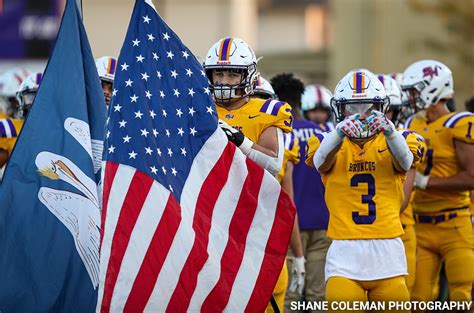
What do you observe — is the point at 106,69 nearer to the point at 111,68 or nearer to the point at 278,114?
the point at 111,68

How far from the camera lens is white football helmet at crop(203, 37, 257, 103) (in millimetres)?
7336

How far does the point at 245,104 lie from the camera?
7.48 metres

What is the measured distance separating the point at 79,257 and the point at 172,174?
901 mm

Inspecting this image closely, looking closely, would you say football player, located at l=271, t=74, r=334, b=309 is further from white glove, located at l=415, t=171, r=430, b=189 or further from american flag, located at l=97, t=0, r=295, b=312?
american flag, located at l=97, t=0, r=295, b=312

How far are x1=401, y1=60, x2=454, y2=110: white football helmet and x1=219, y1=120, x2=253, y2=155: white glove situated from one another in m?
2.54

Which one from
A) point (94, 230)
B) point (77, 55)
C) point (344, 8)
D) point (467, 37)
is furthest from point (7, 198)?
point (344, 8)

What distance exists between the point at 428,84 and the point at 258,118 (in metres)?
2.27

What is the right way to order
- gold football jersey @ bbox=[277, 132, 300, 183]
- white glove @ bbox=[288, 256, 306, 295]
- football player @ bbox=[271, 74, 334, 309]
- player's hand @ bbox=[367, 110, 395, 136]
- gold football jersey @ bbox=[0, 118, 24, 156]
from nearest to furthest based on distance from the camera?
player's hand @ bbox=[367, 110, 395, 136]
white glove @ bbox=[288, 256, 306, 295]
gold football jersey @ bbox=[277, 132, 300, 183]
gold football jersey @ bbox=[0, 118, 24, 156]
football player @ bbox=[271, 74, 334, 309]

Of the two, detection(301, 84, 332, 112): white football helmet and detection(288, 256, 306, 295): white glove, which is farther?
detection(301, 84, 332, 112): white football helmet

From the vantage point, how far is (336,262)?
717cm

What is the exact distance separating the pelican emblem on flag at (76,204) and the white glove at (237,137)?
0.92m

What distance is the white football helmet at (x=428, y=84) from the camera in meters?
9.09

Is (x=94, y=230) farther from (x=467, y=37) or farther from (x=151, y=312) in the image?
(x=467, y=37)

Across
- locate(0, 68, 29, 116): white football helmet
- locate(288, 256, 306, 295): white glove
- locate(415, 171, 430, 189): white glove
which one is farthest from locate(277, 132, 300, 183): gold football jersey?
locate(0, 68, 29, 116): white football helmet
